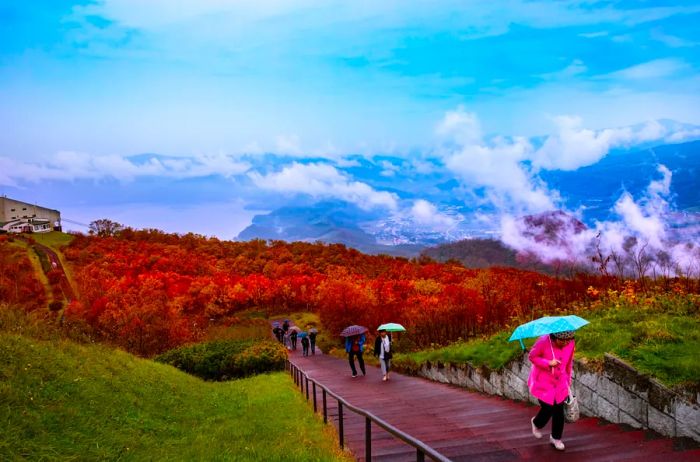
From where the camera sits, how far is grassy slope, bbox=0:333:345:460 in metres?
7.42

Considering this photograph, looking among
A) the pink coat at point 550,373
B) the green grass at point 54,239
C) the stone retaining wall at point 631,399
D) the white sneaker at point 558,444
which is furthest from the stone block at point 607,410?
the green grass at point 54,239

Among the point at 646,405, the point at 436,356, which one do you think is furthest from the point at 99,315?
the point at 646,405

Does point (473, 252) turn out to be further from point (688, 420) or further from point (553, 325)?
point (688, 420)

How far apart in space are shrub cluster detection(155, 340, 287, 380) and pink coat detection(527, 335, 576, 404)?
72.6ft

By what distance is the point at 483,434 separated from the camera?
8.05 m

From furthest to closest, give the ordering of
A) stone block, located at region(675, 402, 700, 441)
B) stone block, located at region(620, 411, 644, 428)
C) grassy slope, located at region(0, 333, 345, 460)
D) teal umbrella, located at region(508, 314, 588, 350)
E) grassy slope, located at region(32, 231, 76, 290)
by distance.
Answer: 1. grassy slope, located at region(32, 231, 76, 290)
2. stone block, located at region(620, 411, 644, 428)
3. grassy slope, located at region(0, 333, 345, 460)
4. teal umbrella, located at region(508, 314, 588, 350)
5. stone block, located at region(675, 402, 700, 441)

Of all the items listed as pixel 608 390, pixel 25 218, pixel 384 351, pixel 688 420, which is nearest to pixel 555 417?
pixel 688 420

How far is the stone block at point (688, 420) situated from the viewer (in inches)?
259

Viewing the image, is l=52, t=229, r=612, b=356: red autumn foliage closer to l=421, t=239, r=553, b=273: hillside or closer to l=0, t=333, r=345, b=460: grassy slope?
l=0, t=333, r=345, b=460: grassy slope

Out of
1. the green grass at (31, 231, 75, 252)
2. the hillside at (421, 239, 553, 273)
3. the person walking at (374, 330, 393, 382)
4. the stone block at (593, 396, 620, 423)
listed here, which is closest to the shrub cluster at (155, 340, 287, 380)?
the person walking at (374, 330, 393, 382)

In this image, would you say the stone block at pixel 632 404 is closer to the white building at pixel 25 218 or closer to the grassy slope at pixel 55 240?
the grassy slope at pixel 55 240

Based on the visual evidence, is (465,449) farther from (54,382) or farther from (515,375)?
(54,382)

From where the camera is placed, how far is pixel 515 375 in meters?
11.2

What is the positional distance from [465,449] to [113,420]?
19.8 feet
